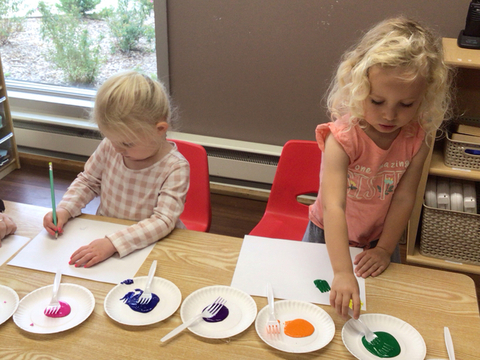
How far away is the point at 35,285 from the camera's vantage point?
93cm

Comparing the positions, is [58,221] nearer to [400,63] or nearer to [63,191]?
[400,63]

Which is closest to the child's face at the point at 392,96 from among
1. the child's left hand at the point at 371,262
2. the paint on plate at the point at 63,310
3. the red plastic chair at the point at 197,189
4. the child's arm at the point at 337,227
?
the child's arm at the point at 337,227

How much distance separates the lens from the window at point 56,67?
2.61 metres

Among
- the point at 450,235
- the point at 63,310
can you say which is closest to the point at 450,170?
the point at 450,235

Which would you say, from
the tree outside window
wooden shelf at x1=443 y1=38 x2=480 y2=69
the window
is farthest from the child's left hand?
the tree outside window

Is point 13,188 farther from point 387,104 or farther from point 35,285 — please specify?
point 387,104

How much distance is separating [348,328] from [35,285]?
646 millimetres

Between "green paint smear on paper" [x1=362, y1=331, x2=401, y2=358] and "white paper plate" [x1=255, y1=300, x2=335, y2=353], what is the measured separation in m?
0.07

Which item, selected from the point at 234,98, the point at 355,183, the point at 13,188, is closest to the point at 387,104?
the point at 355,183

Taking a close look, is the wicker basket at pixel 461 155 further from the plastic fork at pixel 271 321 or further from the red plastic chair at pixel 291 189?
the plastic fork at pixel 271 321

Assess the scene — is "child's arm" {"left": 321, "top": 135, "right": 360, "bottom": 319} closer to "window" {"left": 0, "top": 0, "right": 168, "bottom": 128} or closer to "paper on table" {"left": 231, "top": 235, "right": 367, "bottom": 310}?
"paper on table" {"left": 231, "top": 235, "right": 367, "bottom": 310}

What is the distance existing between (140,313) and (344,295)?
15.8 inches

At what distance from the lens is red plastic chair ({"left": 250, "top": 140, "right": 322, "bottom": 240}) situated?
1547mm

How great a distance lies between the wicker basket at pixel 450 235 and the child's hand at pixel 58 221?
4.76 feet
